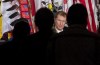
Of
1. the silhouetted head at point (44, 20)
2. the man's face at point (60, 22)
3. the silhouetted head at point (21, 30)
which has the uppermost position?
the silhouetted head at point (44, 20)

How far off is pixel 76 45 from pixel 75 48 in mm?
34

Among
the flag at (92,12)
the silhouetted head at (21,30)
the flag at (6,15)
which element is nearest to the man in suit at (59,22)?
the flag at (6,15)

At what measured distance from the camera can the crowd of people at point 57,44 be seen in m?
4.48

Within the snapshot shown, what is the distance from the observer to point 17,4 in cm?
821

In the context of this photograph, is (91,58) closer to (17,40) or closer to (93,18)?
(17,40)

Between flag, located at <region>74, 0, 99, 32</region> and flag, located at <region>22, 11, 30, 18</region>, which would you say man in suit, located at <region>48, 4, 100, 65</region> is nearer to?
flag, located at <region>22, 11, 30, 18</region>

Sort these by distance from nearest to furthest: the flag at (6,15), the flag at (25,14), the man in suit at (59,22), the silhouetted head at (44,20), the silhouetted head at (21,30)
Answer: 1. the silhouetted head at (44,20)
2. the silhouetted head at (21,30)
3. the man in suit at (59,22)
4. the flag at (6,15)
5. the flag at (25,14)

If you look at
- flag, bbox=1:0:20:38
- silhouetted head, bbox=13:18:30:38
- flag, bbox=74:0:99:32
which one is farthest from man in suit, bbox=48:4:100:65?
flag, bbox=74:0:99:32

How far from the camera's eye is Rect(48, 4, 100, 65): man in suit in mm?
4457

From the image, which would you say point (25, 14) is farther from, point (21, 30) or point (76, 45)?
point (76, 45)

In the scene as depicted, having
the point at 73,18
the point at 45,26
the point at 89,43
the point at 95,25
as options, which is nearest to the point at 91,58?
the point at 89,43

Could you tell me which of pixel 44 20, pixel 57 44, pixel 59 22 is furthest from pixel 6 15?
pixel 57 44

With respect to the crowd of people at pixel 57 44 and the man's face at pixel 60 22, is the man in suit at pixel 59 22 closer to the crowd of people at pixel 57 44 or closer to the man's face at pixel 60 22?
the man's face at pixel 60 22

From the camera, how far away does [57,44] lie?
4625 mm
